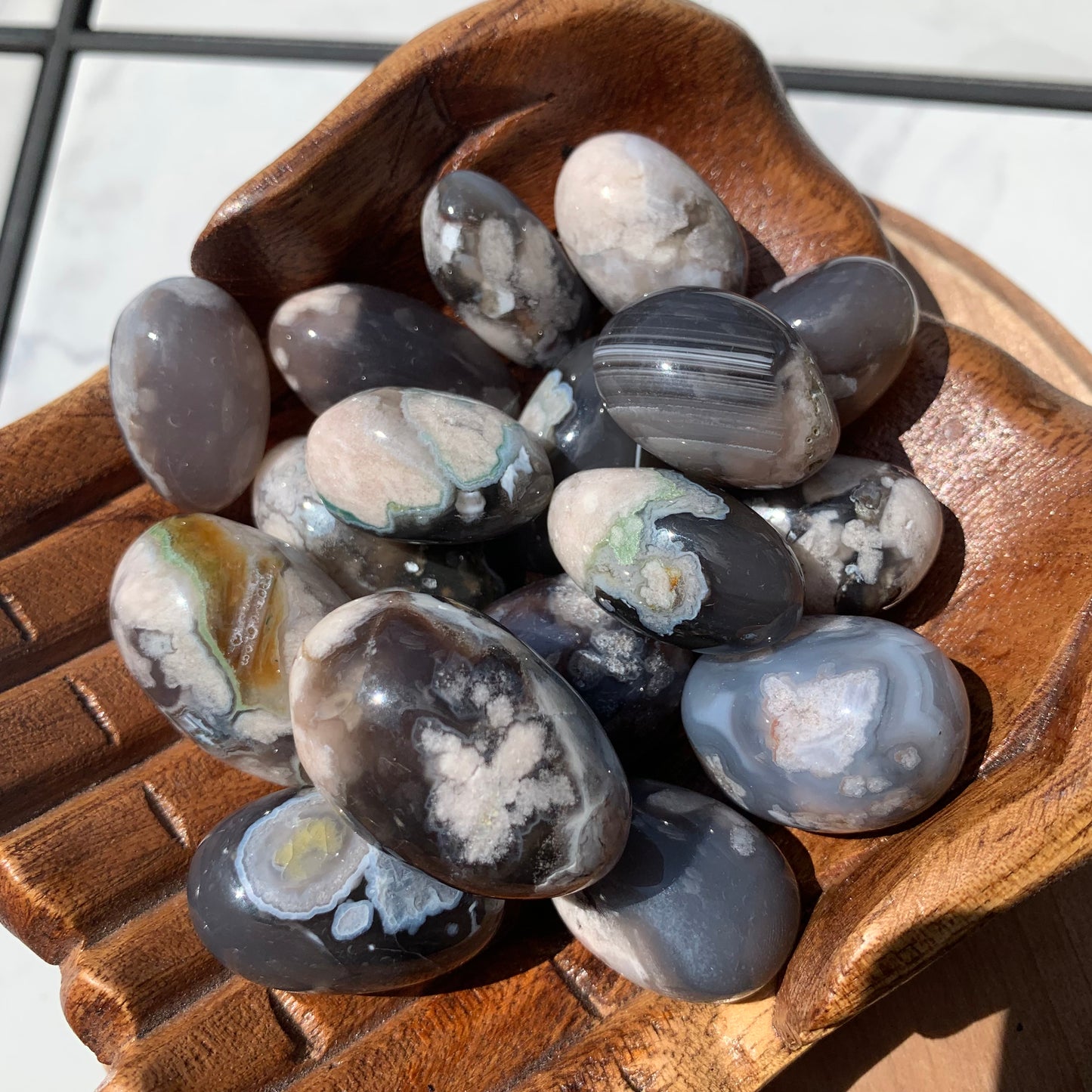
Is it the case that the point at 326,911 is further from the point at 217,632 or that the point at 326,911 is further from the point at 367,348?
the point at 367,348

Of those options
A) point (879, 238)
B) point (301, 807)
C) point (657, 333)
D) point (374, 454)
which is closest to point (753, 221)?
point (879, 238)

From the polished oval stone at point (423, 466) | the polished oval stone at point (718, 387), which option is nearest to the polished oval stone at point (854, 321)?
the polished oval stone at point (718, 387)

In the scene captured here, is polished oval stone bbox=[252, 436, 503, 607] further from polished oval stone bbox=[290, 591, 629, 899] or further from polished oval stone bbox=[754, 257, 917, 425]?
polished oval stone bbox=[754, 257, 917, 425]

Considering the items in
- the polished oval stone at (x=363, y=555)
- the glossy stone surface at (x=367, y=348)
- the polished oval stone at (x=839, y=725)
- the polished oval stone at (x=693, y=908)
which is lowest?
the polished oval stone at (x=693, y=908)

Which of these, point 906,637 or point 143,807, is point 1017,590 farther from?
point 143,807

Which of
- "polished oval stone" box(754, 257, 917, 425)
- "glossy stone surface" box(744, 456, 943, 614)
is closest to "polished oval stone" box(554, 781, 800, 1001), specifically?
"glossy stone surface" box(744, 456, 943, 614)

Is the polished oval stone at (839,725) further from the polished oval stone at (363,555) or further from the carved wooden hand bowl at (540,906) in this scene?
the polished oval stone at (363,555)
